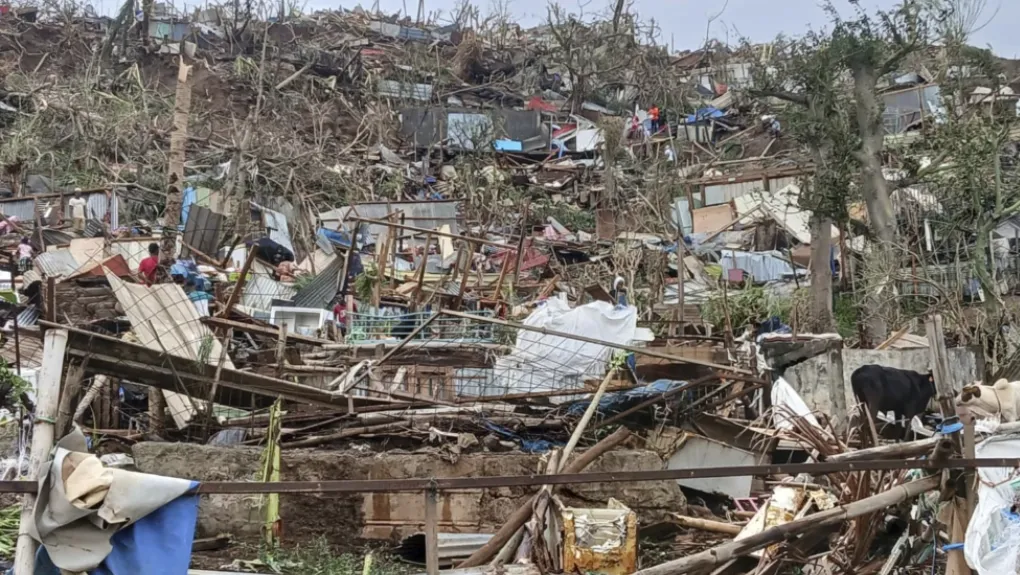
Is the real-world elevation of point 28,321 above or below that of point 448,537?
above

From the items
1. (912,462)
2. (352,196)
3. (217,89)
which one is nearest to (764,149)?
(352,196)

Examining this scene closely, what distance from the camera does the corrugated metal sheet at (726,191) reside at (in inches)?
908

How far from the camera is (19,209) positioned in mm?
17453

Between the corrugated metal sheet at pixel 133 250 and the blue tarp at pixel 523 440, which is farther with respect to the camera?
the corrugated metal sheet at pixel 133 250

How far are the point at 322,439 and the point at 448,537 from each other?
147 cm

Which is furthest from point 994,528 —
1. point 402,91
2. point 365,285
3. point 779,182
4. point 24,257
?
point 402,91

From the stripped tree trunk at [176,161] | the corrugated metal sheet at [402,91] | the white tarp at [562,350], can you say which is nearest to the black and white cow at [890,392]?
the white tarp at [562,350]

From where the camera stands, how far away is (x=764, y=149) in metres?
26.3

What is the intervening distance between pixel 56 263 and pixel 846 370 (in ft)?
35.1

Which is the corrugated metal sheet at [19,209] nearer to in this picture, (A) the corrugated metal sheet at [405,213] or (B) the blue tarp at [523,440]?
(A) the corrugated metal sheet at [405,213]

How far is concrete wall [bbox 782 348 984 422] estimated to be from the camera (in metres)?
9.30

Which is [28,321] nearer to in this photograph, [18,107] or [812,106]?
[812,106]

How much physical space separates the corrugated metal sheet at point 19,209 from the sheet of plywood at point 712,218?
14.5 meters

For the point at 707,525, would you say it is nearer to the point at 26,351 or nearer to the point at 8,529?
the point at 8,529
